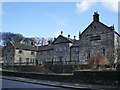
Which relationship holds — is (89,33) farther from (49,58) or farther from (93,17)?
(49,58)

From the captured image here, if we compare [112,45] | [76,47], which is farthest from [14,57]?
[112,45]

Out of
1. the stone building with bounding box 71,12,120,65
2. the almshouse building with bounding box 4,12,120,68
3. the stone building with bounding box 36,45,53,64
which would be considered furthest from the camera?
the stone building with bounding box 36,45,53,64

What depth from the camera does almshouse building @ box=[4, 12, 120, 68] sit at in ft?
144

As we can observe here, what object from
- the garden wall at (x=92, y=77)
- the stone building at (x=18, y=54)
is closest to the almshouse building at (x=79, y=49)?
the stone building at (x=18, y=54)

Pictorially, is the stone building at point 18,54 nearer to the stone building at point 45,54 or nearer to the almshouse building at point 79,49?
the almshouse building at point 79,49

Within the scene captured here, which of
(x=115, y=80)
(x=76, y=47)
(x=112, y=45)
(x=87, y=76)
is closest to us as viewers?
(x=115, y=80)

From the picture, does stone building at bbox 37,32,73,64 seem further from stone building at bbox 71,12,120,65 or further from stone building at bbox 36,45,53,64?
stone building at bbox 71,12,120,65

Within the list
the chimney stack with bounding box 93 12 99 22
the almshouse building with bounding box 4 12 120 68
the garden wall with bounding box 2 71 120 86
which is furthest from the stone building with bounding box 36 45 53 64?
the garden wall with bounding box 2 71 120 86

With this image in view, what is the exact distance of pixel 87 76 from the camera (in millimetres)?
25531

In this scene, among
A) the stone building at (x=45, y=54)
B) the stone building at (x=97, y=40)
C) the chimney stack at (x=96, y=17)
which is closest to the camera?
the stone building at (x=97, y=40)

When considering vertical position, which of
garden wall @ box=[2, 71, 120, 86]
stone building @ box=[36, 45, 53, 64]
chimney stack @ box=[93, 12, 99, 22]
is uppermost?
chimney stack @ box=[93, 12, 99, 22]

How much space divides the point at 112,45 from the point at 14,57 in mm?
33293

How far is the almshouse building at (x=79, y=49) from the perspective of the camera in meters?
44.0

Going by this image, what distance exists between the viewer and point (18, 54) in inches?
2482
